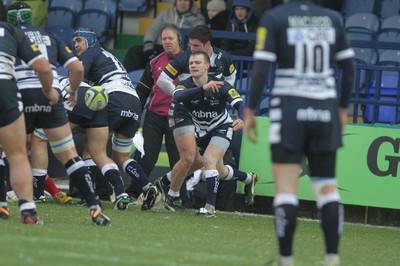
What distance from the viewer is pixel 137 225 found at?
1145cm

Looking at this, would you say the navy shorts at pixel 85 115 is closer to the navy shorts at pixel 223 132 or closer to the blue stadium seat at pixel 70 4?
the navy shorts at pixel 223 132

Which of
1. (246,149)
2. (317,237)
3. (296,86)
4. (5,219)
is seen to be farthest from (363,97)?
(296,86)

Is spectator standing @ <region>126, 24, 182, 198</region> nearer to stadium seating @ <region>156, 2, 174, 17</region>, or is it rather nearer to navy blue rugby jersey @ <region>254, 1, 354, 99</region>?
stadium seating @ <region>156, 2, 174, 17</region>

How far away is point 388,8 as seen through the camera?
18594 millimetres

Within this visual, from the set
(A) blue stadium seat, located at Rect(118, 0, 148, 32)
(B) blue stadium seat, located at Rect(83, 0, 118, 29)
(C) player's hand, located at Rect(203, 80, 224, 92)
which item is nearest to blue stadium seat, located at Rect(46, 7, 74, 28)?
(B) blue stadium seat, located at Rect(83, 0, 118, 29)

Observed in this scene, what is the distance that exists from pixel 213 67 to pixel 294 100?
5.93m

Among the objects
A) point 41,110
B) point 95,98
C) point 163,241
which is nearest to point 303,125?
point 163,241

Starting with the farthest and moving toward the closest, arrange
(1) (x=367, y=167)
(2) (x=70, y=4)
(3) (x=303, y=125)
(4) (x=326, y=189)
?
(2) (x=70, y=4) → (1) (x=367, y=167) → (4) (x=326, y=189) → (3) (x=303, y=125)

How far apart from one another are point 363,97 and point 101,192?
3.76 metres

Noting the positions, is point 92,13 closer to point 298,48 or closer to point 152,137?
point 152,137

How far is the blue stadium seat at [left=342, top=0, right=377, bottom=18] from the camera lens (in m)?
18.7

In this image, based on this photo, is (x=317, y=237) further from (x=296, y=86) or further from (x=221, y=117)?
(x=296, y=86)

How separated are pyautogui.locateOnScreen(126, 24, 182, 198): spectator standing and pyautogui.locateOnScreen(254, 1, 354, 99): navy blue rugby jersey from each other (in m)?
6.50

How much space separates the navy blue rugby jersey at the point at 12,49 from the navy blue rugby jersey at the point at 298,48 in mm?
2757
